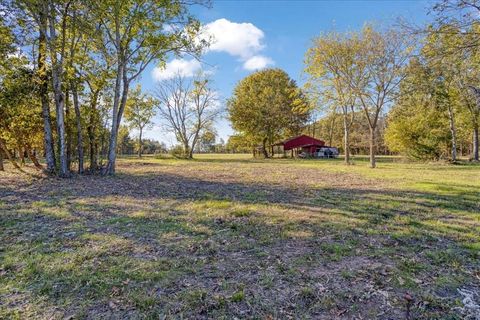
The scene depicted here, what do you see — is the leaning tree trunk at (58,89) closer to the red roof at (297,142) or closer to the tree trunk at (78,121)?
the tree trunk at (78,121)

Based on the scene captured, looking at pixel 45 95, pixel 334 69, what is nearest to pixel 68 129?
pixel 45 95

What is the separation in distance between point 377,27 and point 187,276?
21.1 meters

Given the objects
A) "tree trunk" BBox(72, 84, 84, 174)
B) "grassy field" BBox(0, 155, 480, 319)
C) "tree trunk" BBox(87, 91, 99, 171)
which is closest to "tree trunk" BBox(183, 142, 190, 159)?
"tree trunk" BBox(87, 91, 99, 171)

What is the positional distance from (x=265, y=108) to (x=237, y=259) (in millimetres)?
38180

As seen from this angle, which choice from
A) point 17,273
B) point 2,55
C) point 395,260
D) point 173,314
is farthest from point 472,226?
point 2,55

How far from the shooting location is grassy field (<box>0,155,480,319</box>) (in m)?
2.73

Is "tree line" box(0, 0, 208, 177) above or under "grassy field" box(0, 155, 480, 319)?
above

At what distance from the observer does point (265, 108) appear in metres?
40.8

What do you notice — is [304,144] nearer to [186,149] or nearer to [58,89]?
[186,149]

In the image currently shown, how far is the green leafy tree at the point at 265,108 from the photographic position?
40938 millimetres

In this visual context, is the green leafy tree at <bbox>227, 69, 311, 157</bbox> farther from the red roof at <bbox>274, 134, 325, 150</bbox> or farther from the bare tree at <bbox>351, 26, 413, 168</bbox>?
the bare tree at <bbox>351, 26, 413, 168</bbox>

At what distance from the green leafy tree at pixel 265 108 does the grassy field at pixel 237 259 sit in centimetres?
3442

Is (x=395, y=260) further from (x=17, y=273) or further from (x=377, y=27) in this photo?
(x=377, y=27)

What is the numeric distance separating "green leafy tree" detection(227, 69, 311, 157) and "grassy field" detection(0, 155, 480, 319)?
3442 centimetres
